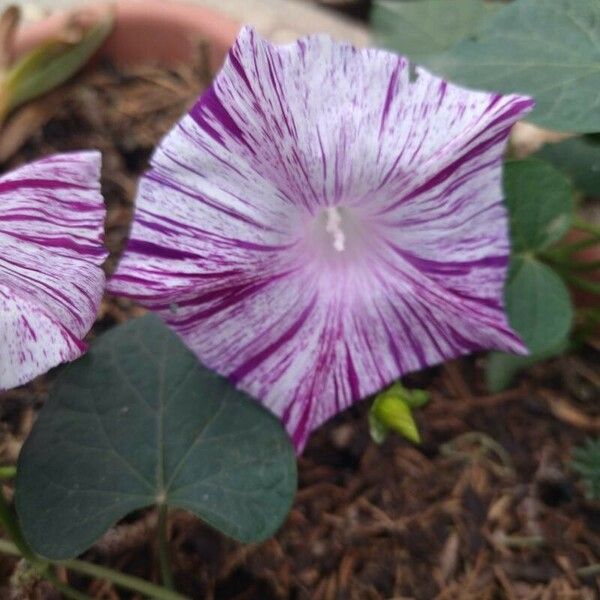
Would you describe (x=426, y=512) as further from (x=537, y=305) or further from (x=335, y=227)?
(x=335, y=227)

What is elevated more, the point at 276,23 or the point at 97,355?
the point at 276,23

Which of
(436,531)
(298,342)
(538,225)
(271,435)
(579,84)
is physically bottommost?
(436,531)

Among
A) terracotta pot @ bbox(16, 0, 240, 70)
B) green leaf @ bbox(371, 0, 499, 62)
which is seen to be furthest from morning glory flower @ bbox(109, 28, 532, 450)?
terracotta pot @ bbox(16, 0, 240, 70)

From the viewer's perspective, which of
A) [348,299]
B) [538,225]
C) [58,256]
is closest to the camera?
[58,256]

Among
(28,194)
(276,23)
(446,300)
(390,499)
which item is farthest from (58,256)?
(276,23)

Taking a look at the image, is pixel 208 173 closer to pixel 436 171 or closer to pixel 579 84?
pixel 436 171

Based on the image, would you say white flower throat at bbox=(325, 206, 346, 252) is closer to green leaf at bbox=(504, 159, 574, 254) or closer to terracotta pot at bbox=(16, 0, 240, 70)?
green leaf at bbox=(504, 159, 574, 254)
